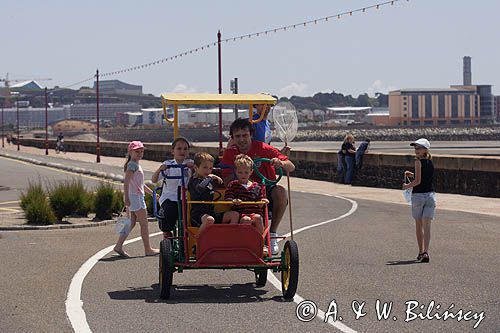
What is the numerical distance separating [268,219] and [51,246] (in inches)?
208

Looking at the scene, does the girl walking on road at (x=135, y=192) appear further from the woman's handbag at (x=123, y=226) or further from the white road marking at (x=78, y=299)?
the white road marking at (x=78, y=299)

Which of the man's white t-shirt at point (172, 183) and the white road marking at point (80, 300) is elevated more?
the man's white t-shirt at point (172, 183)

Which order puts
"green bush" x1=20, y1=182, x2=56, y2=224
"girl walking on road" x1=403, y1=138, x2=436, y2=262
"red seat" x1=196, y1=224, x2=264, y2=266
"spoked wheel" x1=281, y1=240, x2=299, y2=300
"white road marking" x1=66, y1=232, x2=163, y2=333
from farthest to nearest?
"green bush" x1=20, y1=182, x2=56, y2=224 → "girl walking on road" x1=403, y1=138, x2=436, y2=262 → "red seat" x1=196, y1=224, x2=264, y2=266 → "spoked wheel" x1=281, y1=240, x2=299, y2=300 → "white road marking" x1=66, y1=232, x2=163, y2=333

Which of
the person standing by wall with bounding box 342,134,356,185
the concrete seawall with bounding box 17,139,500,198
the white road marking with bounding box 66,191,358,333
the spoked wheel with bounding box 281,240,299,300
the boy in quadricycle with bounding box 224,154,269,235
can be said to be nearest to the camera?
the white road marking with bounding box 66,191,358,333

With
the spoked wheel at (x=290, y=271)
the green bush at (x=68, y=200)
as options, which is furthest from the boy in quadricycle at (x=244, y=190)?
the green bush at (x=68, y=200)

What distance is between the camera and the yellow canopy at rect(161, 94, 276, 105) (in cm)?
1272

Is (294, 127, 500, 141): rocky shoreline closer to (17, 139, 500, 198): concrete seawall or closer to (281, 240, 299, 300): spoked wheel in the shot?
(17, 139, 500, 198): concrete seawall

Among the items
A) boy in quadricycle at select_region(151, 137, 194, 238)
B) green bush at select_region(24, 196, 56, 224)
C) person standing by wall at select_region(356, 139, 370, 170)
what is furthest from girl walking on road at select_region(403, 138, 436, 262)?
person standing by wall at select_region(356, 139, 370, 170)

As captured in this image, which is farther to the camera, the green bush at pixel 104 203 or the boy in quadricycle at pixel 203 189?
the green bush at pixel 104 203

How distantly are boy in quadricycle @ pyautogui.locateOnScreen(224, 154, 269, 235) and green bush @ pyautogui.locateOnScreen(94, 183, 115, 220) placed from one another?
9299mm

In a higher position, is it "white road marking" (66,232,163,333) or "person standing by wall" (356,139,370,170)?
"person standing by wall" (356,139,370,170)

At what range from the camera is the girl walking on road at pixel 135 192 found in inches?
561

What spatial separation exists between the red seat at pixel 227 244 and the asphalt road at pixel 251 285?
42cm

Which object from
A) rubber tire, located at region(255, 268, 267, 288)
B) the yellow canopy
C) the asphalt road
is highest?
the yellow canopy
